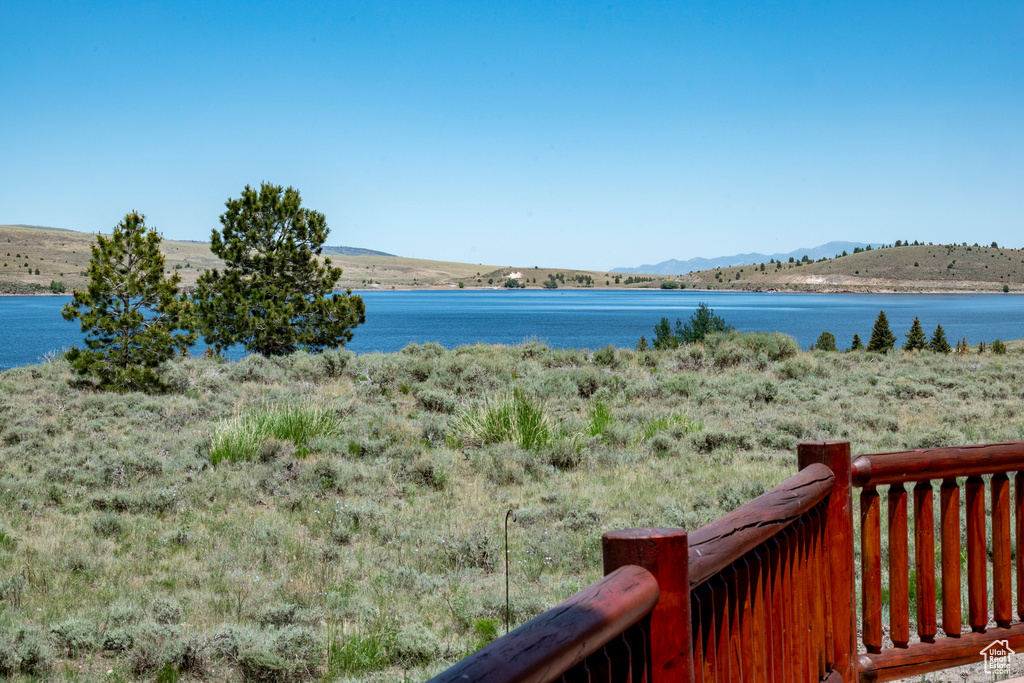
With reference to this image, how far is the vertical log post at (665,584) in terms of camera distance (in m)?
1.71

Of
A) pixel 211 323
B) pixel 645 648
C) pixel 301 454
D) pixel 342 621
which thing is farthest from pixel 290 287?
pixel 645 648

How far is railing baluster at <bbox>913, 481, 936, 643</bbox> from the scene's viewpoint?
11.3ft

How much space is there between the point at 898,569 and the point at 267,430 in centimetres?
935

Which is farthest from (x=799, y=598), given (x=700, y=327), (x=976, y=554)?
(x=700, y=327)

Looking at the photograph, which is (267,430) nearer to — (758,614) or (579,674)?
(758,614)

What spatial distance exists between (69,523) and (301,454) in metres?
3.24

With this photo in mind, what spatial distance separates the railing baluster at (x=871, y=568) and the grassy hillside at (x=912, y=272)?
491 feet

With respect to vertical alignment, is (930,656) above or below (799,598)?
below

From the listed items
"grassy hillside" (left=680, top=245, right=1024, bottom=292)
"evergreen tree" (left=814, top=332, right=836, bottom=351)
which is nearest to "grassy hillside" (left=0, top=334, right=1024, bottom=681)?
"evergreen tree" (left=814, top=332, right=836, bottom=351)

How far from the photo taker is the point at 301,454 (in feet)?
34.5

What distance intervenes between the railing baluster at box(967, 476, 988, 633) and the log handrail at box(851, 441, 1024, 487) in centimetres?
9

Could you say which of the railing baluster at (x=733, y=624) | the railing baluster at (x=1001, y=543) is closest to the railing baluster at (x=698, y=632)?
the railing baluster at (x=733, y=624)

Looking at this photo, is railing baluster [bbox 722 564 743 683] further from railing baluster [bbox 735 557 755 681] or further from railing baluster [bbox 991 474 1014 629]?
railing baluster [bbox 991 474 1014 629]

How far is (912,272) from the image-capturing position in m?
143
